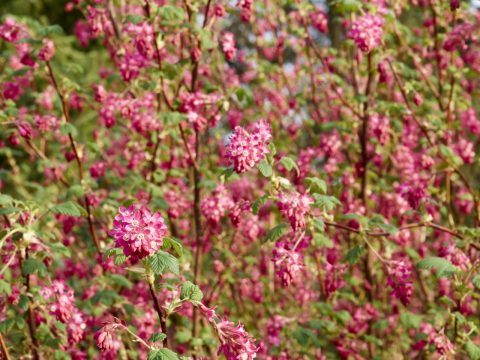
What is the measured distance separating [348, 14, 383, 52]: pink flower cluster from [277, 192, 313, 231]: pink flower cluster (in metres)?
1.31

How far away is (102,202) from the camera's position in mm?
4906

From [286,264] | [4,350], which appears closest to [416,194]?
[286,264]

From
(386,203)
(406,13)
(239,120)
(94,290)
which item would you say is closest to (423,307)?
(386,203)

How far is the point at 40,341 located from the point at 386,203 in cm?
330

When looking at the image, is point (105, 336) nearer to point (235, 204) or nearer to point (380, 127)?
point (235, 204)

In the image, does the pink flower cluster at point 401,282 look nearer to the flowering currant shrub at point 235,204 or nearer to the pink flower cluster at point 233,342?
the flowering currant shrub at point 235,204

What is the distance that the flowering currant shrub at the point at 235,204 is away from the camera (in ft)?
11.5

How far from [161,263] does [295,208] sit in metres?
0.95

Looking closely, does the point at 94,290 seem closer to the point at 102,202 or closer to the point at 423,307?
the point at 102,202

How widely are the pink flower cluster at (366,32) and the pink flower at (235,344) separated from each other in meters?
2.23

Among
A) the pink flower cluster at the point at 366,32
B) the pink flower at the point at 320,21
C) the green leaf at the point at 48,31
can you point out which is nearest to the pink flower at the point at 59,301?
the green leaf at the point at 48,31

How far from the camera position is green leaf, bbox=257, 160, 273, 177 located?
329 cm

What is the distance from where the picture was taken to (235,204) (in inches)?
149

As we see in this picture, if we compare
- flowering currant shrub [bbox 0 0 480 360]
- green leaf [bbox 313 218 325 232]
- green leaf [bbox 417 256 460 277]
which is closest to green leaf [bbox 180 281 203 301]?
flowering currant shrub [bbox 0 0 480 360]
